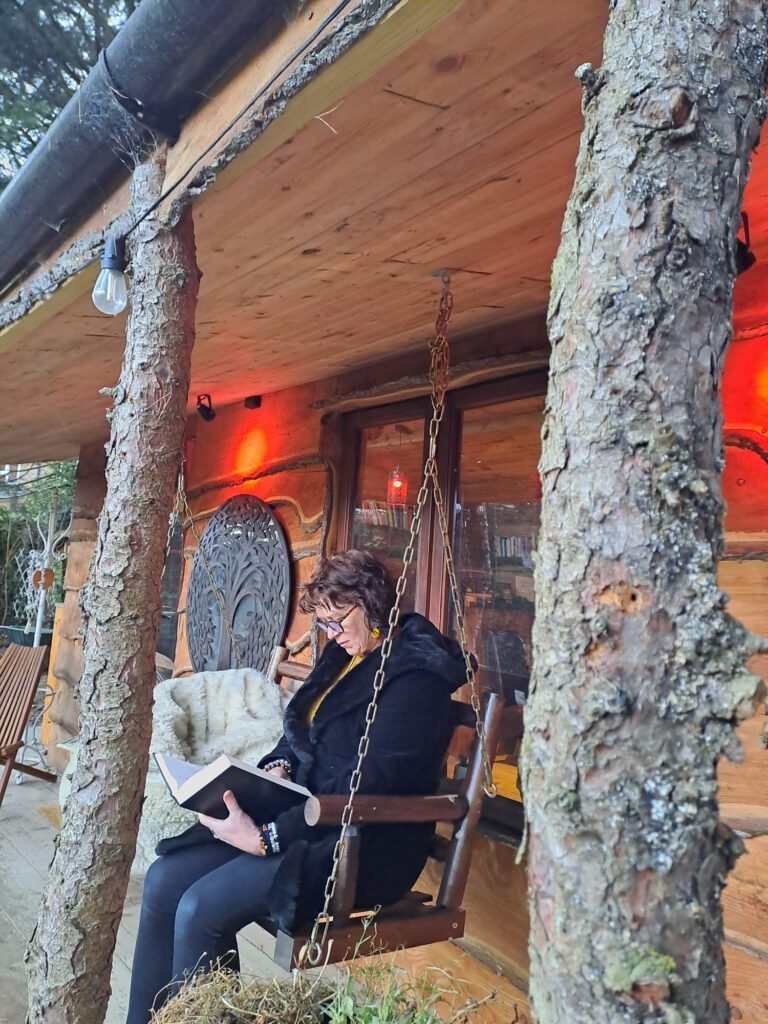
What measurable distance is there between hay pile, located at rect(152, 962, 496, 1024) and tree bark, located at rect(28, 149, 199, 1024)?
0.88 ft

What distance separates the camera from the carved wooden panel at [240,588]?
3.73 metres

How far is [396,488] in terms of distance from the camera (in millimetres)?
3258

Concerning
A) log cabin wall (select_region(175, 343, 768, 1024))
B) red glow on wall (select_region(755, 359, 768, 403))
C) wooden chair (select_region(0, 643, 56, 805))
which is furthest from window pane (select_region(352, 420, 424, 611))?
wooden chair (select_region(0, 643, 56, 805))

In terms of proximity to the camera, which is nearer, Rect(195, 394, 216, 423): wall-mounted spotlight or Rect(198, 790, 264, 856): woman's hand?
Rect(198, 790, 264, 856): woman's hand

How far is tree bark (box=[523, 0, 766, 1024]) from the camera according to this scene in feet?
1.99

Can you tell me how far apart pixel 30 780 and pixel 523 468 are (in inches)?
150

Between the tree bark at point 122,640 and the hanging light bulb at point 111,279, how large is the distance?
148mm

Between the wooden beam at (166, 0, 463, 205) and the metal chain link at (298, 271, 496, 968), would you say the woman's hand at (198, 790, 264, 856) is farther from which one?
the wooden beam at (166, 0, 463, 205)

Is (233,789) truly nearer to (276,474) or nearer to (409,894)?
(409,894)

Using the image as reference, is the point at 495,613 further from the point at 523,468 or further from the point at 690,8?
the point at 690,8

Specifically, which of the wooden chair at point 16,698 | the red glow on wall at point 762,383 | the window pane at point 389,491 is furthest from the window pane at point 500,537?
the wooden chair at point 16,698

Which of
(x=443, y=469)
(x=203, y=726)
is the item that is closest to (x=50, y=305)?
(x=443, y=469)

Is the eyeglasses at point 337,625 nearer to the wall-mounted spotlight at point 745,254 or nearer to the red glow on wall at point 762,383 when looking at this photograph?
the red glow on wall at point 762,383

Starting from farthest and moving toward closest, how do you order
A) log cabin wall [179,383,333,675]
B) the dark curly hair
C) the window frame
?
log cabin wall [179,383,333,675] < the window frame < the dark curly hair
